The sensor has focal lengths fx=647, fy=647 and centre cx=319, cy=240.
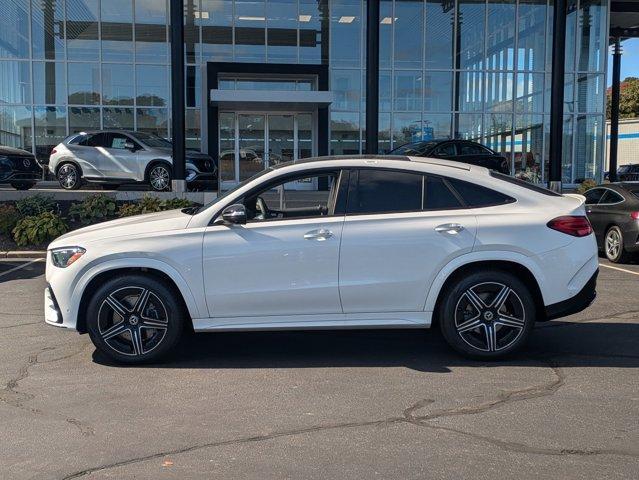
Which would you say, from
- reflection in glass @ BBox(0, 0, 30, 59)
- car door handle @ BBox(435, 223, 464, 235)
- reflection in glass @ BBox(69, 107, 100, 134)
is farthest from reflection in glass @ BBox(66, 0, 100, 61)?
car door handle @ BBox(435, 223, 464, 235)

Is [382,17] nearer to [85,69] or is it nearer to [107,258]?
[85,69]

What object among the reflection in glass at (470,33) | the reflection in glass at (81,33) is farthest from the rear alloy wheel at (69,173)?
the reflection in glass at (470,33)

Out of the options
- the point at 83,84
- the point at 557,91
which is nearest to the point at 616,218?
the point at 557,91

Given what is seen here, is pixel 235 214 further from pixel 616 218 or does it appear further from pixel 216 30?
pixel 216 30

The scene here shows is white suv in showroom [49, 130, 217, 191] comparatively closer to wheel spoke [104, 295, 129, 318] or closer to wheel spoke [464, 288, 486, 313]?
wheel spoke [104, 295, 129, 318]

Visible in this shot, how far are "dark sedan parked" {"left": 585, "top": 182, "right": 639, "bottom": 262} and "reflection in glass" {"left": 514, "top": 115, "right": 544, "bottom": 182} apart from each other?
13330 mm

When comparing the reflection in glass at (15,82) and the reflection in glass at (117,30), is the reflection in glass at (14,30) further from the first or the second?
the reflection in glass at (117,30)

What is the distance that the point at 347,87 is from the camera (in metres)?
25.0

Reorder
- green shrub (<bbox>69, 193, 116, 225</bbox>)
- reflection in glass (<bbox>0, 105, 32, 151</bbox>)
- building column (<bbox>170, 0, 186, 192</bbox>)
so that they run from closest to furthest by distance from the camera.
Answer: green shrub (<bbox>69, 193, 116, 225</bbox>) → building column (<bbox>170, 0, 186, 192</bbox>) → reflection in glass (<bbox>0, 105, 32, 151</bbox>)

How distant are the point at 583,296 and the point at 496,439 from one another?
6.80ft

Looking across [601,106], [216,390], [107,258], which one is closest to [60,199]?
[107,258]

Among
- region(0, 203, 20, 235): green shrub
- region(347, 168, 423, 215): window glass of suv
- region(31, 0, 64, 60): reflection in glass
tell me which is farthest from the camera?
region(31, 0, 64, 60): reflection in glass

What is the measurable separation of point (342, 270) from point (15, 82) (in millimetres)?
22785

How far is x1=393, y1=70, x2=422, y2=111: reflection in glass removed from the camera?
25203mm
